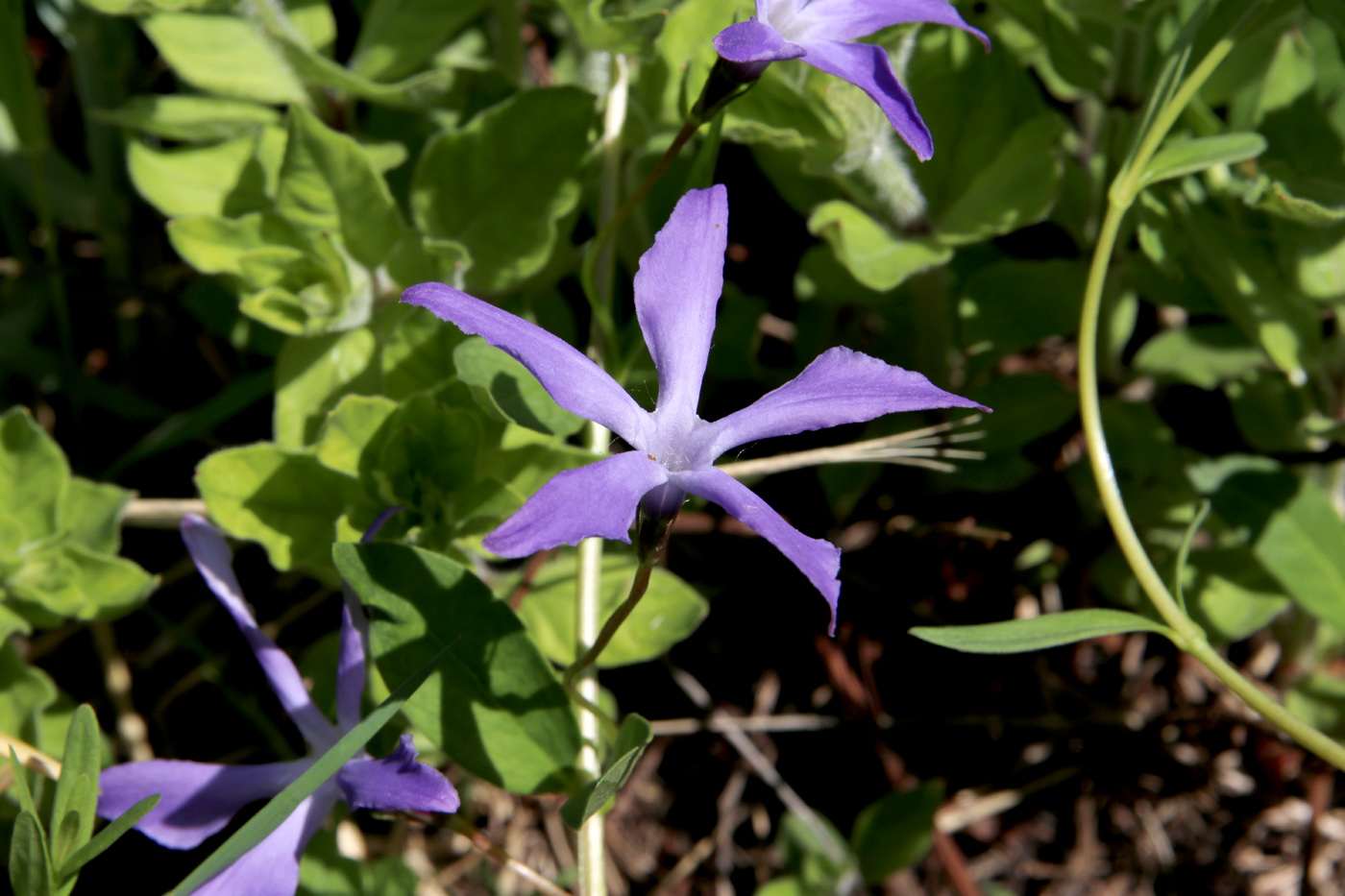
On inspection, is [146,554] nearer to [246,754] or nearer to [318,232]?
[246,754]

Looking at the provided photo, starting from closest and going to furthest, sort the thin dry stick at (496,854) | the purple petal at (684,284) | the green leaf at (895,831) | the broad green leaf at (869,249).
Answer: the purple petal at (684,284) < the thin dry stick at (496,854) < the broad green leaf at (869,249) < the green leaf at (895,831)

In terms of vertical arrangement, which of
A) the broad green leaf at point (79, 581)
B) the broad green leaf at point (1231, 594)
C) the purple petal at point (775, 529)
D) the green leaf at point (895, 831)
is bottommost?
the green leaf at point (895, 831)

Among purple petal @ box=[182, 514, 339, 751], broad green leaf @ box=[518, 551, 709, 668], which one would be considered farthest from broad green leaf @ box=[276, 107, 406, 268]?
broad green leaf @ box=[518, 551, 709, 668]

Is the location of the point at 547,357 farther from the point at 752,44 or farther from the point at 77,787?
the point at 77,787

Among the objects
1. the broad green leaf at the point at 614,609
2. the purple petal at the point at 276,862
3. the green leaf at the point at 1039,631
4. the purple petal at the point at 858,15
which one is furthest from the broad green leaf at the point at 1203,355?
the purple petal at the point at 276,862

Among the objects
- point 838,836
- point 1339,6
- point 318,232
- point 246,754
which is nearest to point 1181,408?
point 1339,6

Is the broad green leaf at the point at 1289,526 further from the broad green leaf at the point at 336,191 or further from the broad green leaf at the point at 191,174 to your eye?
the broad green leaf at the point at 191,174

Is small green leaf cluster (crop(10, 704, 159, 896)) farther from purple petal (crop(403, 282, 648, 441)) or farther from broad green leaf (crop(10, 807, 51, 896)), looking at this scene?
purple petal (crop(403, 282, 648, 441))
